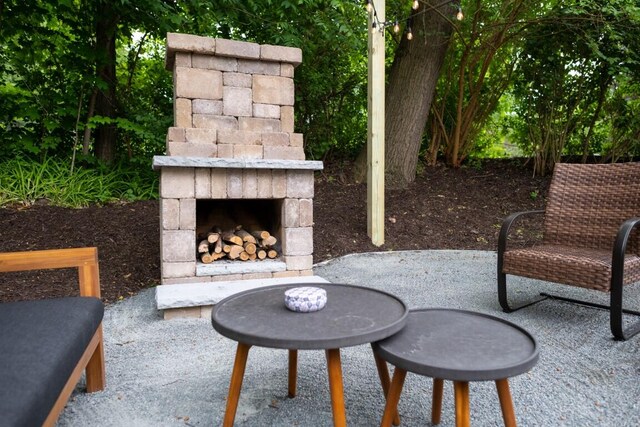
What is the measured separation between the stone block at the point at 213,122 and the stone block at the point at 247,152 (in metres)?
0.18

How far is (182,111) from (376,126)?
180cm

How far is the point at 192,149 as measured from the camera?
9.84 ft

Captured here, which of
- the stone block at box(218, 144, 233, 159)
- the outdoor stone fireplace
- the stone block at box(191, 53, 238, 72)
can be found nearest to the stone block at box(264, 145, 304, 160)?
the outdoor stone fireplace

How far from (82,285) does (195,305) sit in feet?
3.13

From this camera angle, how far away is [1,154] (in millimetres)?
4934

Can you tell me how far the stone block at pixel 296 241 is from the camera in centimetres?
326

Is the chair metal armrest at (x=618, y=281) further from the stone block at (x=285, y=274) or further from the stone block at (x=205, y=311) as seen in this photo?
the stone block at (x=205, y=311)

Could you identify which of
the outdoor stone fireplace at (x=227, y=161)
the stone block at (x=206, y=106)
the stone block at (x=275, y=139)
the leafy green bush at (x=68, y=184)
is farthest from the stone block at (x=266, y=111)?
the leafy green bush at (x=68, y=184)

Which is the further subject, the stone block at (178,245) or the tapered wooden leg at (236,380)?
the stone block at (178,245)

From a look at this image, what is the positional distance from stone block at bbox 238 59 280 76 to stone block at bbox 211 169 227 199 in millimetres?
733

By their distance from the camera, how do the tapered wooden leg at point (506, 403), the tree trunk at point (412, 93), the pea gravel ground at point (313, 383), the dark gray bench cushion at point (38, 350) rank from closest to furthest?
the dark gray bench cushion at point (38, 350) < the tapered wooden leg at point (506, 403) < the pea gravel ground at point (313, 383) < the tree trunk at point (412, 93)

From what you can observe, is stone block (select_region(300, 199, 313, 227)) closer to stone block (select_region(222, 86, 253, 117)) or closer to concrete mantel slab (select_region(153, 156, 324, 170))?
concrete mantel slab (select_region(153, 156, 324, 170))

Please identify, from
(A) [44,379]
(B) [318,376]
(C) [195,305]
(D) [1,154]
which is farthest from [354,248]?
(D) [1,154]

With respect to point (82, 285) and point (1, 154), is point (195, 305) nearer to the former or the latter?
point (82, 285)
